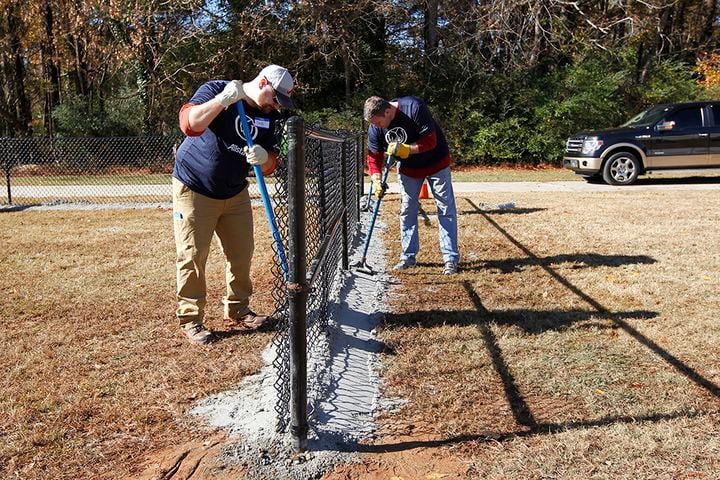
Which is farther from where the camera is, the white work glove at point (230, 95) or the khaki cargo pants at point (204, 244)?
the khaki cargo pants at point (204, 244)

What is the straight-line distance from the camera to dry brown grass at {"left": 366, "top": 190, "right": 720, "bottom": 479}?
298 centimetres

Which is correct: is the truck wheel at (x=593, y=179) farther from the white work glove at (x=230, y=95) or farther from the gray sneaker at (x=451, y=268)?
the white work glove at (x=230, y=95)

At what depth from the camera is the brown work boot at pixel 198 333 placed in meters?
4.37

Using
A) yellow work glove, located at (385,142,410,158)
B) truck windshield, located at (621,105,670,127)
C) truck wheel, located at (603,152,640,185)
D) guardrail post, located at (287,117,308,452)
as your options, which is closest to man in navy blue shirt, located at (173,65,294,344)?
guardrail post, located at (287,117,308,452)

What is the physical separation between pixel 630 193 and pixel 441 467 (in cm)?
1069

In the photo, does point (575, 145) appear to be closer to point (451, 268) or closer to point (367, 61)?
point (367, 61)

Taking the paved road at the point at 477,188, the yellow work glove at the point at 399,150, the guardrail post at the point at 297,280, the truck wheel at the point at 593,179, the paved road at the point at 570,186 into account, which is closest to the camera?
the guardrail post at the point at 297,280

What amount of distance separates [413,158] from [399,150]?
385 millimetres

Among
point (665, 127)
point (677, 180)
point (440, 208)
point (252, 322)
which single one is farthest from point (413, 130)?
point (677, 180)

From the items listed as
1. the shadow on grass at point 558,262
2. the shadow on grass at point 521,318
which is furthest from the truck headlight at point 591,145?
the shadow on grass at point 521,318

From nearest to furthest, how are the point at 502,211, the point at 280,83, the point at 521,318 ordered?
the point at 280,83 → the point at 521,318 → the point at 502,211

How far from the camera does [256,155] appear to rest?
3730 mm

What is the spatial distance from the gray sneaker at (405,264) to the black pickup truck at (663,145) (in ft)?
29.7

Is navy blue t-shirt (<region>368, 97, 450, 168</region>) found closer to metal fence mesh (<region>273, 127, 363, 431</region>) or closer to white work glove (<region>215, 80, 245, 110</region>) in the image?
metal fence mesh (<region>273, 127, 363, 431</region>)
